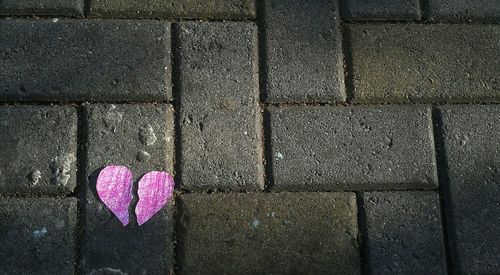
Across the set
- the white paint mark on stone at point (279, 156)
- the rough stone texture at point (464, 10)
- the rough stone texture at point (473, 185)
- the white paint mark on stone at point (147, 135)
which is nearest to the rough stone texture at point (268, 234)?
the white paint mark on stone at point (279, 156)

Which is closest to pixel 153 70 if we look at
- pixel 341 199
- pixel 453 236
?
pixel 341 199

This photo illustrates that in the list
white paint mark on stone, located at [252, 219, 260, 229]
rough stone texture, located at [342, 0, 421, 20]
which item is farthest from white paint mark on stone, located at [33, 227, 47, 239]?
rough stone texture, located at [342, 0, 421, 20]

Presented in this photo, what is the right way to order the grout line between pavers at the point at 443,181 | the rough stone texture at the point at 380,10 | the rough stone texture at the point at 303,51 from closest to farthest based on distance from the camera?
the grout line between pavers at the point at 443,181 < the rough stone texture at the point at 303,51 < the rough stone texture at the point at 380,10

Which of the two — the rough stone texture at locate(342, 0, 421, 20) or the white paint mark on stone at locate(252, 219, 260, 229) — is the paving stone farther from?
the rough stone texture at locate(342, 0, 421, 20)

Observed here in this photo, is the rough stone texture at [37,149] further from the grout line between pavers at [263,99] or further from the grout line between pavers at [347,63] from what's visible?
the grout line between pavers at [347,63]

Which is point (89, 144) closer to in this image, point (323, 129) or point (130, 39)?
point (130, 39)

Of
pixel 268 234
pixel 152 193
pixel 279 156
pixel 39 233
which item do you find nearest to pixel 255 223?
pixel 268 234

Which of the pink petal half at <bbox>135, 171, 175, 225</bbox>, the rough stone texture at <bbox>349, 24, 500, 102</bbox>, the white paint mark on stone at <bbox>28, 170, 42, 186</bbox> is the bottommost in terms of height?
the pink petal half at <bbox>135, 171, 175, 225</bbox>
